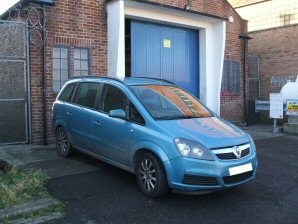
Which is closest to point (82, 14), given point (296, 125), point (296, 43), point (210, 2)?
point (210, 2)

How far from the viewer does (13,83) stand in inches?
387

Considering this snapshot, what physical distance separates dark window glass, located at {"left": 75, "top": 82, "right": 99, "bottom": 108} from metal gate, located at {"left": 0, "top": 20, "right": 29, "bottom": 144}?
2661 mm

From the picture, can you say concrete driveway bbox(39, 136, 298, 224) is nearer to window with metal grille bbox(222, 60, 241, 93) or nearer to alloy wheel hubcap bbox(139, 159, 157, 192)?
alloy wheel hubcap bbox(139, 159, 157, 192)

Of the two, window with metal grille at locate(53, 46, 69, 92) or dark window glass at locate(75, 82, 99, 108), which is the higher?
window with metal grille at locate(53, 46, 69, 92)

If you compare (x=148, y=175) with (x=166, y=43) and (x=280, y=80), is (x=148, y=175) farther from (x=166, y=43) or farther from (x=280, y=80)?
(x=280, y=80)

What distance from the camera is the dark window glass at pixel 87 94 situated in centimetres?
730

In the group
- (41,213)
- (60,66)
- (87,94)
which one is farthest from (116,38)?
(41,213)

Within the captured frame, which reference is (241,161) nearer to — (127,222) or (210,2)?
(127,222)

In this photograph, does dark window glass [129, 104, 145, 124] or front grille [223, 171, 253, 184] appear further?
dark window glass [129, 104, 145, 124]

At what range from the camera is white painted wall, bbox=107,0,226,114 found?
35.8 ft

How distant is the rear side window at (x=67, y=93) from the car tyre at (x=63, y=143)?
2.03 feet

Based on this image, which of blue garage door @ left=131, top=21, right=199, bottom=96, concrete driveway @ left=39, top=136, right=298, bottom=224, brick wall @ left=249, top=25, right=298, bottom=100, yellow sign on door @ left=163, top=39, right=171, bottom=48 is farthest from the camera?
brick wall @ left=249, top=25, right=298, bottom=100

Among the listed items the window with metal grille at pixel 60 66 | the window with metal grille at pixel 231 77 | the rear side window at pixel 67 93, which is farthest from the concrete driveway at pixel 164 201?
the window with metal grille at pixel 231 77

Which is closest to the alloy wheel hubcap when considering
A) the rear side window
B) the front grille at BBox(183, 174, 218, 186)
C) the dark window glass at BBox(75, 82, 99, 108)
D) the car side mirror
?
the front grille at BBox(183, 174, 218, 186)
